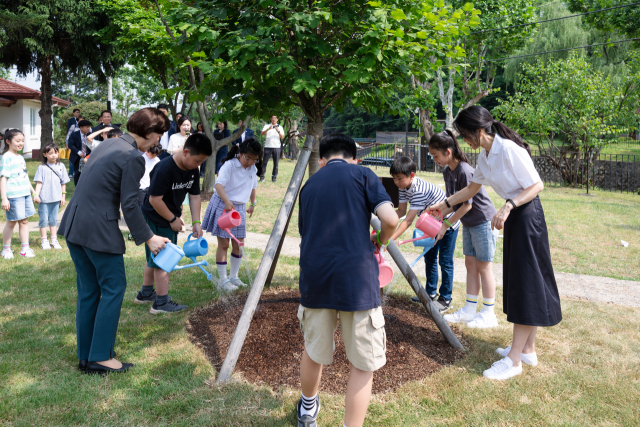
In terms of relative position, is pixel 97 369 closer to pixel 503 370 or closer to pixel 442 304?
pixel 503 370

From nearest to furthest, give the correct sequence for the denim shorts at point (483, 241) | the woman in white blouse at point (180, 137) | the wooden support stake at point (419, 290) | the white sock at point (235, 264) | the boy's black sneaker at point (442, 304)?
1. the wooden support stake at point (419, 290)
2. the denim shorts at point (483, 241)
3. the boy's black sneaker at point (442, 304)
4. the white sock at point (235, 264)
5. the woman in white blouse at point (180, 137)

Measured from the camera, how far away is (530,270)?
3.37 m

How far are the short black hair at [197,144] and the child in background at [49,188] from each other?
11.6 ft

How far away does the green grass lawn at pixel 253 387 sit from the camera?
2.88 m

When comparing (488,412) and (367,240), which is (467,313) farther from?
(367,240)

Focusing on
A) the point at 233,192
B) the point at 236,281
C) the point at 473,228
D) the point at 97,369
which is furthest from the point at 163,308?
the point at 473,228

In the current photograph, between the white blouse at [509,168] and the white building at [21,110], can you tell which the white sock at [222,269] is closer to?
the white blouse at [509,168]

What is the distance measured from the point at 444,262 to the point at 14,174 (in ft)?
18.5

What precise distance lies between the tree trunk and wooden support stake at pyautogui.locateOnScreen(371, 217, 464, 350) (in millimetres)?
18750

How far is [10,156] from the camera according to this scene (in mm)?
6262

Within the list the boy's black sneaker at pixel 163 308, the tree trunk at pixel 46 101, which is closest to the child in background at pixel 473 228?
the boy's black sneaker at pixel 163 308

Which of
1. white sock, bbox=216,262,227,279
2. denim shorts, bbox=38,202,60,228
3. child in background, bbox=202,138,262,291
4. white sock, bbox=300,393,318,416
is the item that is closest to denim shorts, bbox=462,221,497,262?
white sock, bbox=300,393,318,416

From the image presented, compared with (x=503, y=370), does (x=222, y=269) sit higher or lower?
higher

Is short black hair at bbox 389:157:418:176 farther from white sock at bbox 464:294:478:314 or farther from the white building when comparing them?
the white building
